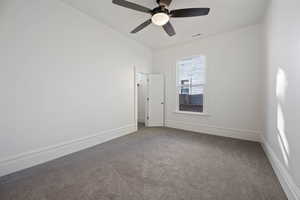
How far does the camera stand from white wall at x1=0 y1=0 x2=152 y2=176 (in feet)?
6.19

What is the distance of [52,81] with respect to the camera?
2326 mm

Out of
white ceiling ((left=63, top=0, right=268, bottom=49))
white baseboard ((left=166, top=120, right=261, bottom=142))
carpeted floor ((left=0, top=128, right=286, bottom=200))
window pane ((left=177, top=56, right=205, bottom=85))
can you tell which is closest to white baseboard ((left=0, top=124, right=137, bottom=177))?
carpeted floor ((left=0, top=128, right=286, bottom=200))

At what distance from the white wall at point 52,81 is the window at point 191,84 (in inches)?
91.7

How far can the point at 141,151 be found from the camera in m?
2.67

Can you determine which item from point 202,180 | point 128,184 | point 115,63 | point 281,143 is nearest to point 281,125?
point 281,143

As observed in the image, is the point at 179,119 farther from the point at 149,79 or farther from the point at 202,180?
the point at 202,180

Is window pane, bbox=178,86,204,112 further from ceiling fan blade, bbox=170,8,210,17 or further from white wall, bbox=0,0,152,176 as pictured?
ceiling fan blade, bbox=170,8,210,17

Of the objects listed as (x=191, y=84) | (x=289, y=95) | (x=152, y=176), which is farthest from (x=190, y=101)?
(x=152, y=176)

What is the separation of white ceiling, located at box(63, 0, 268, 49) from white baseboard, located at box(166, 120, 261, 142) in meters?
2.79

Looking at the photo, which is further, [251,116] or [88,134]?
[251,116]

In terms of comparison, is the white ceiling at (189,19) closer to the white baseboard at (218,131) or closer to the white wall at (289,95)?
the white wall at (289,95)

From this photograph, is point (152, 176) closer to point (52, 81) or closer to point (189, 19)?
point (52, 81)

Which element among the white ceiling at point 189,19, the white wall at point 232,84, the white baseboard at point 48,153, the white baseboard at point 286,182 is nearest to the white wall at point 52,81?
the white baseboard at point 48,153

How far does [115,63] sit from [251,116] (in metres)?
3.96
